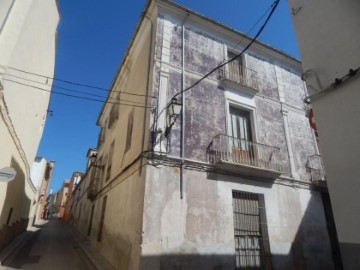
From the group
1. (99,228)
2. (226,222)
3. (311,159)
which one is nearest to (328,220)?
(311,159)

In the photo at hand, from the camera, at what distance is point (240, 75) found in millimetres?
9336

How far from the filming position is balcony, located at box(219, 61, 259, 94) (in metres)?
8.62

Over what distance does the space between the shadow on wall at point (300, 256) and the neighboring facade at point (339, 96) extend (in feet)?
12.0

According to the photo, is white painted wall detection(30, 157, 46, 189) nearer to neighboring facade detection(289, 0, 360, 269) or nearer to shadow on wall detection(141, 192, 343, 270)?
shadow on wall detection(141, 192, 343, 270)

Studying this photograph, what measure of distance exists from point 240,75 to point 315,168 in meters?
4.64

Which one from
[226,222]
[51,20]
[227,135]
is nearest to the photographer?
[226,222]

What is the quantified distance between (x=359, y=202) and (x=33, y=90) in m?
10.9

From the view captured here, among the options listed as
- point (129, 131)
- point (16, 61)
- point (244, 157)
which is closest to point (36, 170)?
point (129, 131)

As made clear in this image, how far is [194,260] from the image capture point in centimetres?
581

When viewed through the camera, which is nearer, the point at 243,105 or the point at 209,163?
the point at 209,163

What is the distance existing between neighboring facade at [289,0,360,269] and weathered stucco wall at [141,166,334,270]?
368 centimetres

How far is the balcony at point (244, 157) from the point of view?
23.3 feet

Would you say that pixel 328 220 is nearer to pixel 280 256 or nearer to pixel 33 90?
pixel 280 256

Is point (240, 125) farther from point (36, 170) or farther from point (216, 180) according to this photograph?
point (36, 170)
